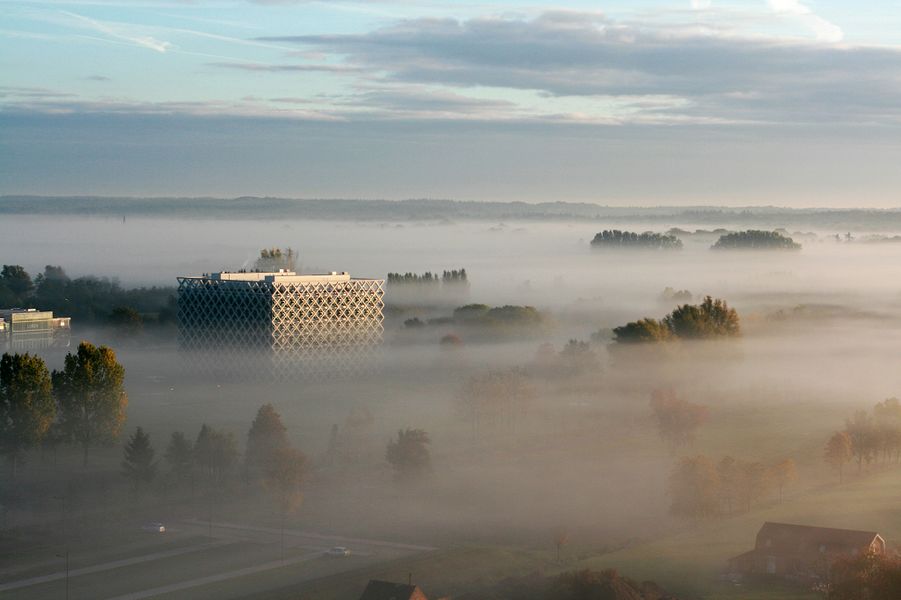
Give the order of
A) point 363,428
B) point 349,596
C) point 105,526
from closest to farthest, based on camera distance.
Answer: point 349,596 < point 105,526 < point 363,428

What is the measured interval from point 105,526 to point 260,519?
19.4ft

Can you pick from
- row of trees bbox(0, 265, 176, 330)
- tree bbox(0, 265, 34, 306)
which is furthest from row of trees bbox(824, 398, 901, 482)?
tree bbox(0, 265, 34, 306)

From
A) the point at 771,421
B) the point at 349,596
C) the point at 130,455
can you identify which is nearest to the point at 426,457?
the point at 130,455

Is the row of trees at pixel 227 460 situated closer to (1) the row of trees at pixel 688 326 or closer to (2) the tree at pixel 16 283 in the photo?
(1) the row of trees at pixel 688 326

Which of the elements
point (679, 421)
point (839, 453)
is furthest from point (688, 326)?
point (839, 453)

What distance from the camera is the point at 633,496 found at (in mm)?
58844

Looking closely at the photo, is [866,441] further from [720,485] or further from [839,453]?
[720,485]

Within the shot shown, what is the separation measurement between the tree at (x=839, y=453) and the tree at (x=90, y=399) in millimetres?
33665

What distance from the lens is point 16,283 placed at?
6206 inches

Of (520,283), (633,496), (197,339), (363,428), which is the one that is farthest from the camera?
(520,283)

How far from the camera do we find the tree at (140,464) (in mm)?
58688

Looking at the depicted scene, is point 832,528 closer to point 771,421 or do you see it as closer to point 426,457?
point 426,457

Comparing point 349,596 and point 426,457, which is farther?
point 426,457

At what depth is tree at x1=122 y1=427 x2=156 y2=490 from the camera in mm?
58688
